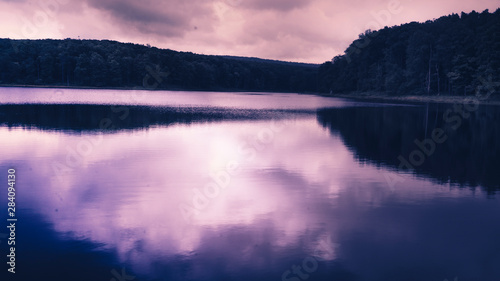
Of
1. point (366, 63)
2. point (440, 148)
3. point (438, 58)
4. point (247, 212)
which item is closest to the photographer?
point (247, 212)

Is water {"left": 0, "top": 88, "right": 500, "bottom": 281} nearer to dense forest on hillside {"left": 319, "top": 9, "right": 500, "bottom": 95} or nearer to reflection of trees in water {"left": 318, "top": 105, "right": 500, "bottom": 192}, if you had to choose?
reflection of trees in water {"left": 318, "top": 105, "right": 500, "bottom": 192}

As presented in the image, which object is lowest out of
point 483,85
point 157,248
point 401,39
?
point 157,248

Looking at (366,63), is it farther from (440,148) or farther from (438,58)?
(440,148)

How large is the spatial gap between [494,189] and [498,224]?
4773mm

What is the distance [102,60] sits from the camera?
515 feet

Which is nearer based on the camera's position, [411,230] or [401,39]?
[411,230]

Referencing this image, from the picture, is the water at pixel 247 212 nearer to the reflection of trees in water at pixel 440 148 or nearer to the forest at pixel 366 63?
the reflection of trees in water at pixel 440 148

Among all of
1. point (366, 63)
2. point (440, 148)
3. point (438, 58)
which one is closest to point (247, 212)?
point (440, 148)

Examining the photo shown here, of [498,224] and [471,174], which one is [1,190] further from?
[471,174]

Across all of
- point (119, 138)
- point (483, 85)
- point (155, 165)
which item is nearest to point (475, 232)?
point (155, 165)

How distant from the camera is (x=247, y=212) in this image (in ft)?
40.1

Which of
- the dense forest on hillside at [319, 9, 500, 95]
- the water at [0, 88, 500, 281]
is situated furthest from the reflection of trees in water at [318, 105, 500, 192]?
the dense forest on hillside at [319, 9, 500, 95]

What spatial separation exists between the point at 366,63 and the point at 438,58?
46354 mm

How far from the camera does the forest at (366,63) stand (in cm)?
9862
